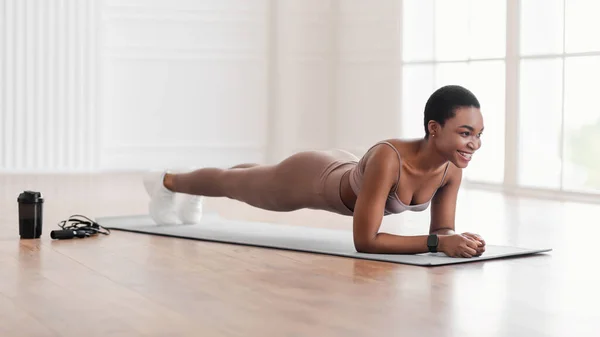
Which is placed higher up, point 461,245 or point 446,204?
point 446,204

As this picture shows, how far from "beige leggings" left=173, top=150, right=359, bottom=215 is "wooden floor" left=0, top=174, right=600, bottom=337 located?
0.21 metres

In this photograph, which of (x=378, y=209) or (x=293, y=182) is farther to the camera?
(x=293, y=182)

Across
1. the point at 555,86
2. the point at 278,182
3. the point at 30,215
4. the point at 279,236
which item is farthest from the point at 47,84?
the point at 278,182

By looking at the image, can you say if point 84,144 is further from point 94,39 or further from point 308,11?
point 308,11

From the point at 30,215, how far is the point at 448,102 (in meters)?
1.77

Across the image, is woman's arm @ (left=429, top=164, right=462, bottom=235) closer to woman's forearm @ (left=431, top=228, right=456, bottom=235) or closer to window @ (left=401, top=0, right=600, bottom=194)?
woman's forearm @ (left=431, top=228, right=456, bottom=235)

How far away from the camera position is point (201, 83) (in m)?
8.24

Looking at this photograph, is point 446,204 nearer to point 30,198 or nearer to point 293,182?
point 293,182

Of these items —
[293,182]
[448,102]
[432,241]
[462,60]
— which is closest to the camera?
[448,102]

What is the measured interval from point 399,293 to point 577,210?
287cm

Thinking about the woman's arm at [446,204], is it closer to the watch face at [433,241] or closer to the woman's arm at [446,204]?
the woman's arm at [446,204]

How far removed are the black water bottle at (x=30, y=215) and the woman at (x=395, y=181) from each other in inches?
31.0

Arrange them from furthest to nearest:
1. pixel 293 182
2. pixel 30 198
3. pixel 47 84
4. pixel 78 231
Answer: pixel 47 84 < pixel 78 231 < pixel 30 198 < pixel 293 182

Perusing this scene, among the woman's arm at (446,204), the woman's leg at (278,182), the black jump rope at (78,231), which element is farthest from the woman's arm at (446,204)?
the black jump rope at (78,231)
